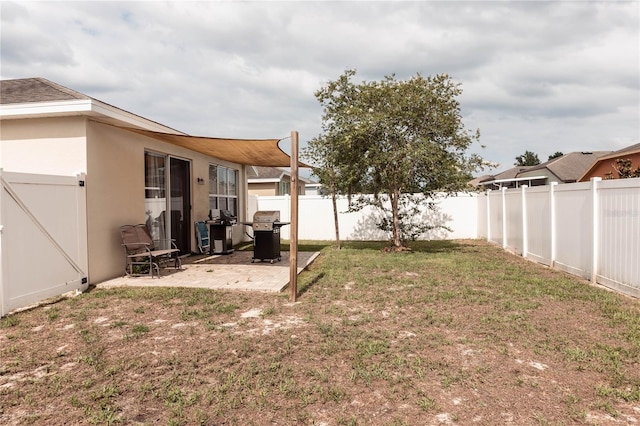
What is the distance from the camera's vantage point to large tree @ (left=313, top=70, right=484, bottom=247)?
33.3ft

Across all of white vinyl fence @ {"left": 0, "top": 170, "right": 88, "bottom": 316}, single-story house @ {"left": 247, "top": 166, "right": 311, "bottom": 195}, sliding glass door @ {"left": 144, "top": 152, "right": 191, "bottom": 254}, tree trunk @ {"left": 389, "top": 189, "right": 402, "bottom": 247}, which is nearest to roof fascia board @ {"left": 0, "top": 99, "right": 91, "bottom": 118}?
white vinyl fence @ {"left": 0, "top": 170, "right": 88, "bottom": 316}

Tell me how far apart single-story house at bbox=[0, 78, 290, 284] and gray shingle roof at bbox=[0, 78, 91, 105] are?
0.02 meters

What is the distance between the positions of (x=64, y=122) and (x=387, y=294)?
6208 millimetres

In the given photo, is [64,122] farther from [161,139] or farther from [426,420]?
[426,420]

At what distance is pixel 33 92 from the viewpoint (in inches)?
270

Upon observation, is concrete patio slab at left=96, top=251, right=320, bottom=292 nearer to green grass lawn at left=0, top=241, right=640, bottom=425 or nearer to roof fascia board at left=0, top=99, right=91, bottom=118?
green grass lawn at left=0, top=241, right=640, bottom=425

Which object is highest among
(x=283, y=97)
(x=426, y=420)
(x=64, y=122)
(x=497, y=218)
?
(x=283, y=97)

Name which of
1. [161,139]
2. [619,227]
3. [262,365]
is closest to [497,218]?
[619,227]

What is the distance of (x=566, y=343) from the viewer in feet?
12.9

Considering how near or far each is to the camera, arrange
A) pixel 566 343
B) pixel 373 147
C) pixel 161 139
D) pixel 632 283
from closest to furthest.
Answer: pixel 566 343
pixel 632 283
pixel 161 139
pixel 373 147

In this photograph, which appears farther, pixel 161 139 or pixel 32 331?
pixel 161 139

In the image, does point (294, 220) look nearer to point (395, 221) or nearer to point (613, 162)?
point (395, 221)

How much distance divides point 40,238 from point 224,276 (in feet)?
9.98

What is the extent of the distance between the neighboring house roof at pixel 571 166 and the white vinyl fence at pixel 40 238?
28.4 m
